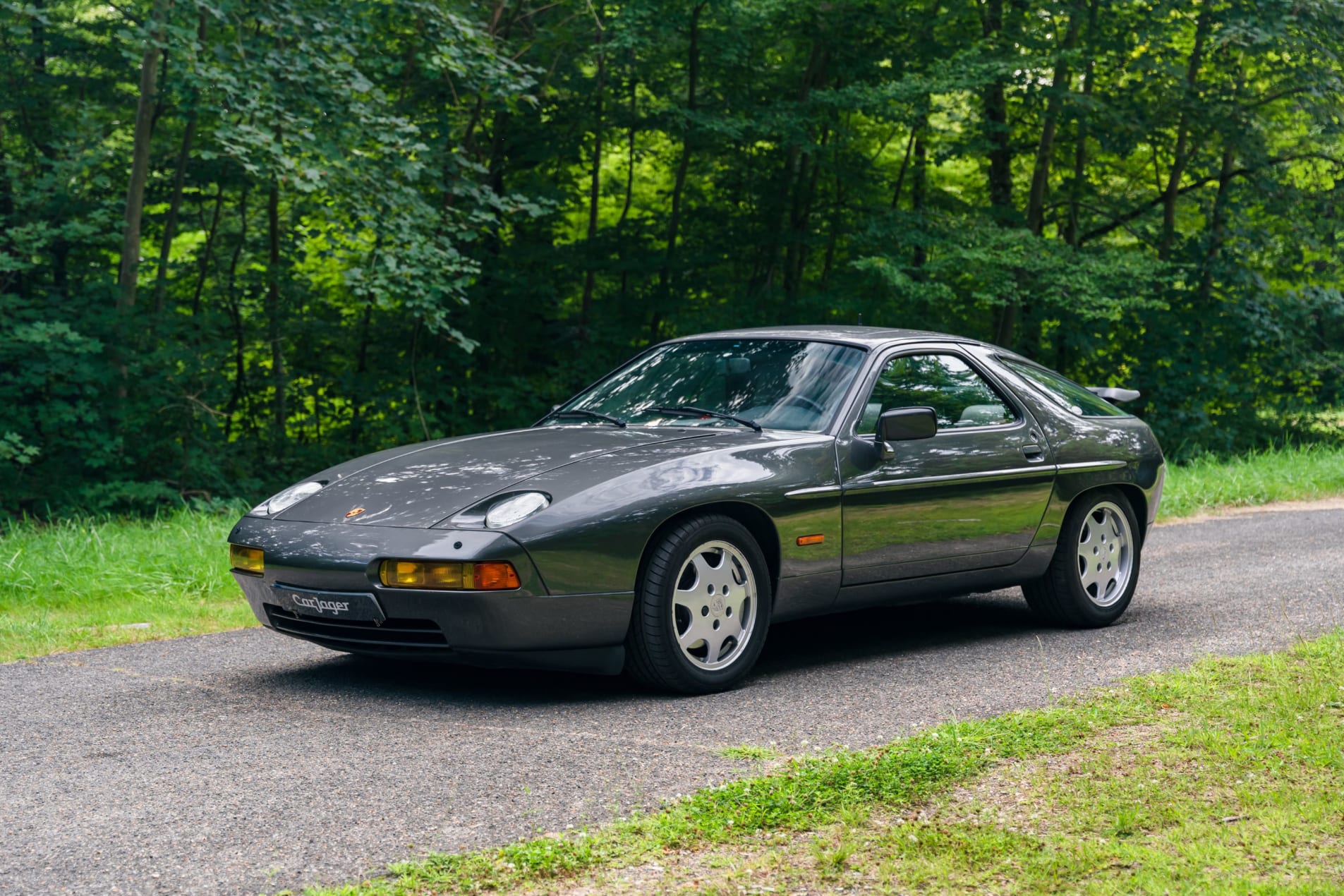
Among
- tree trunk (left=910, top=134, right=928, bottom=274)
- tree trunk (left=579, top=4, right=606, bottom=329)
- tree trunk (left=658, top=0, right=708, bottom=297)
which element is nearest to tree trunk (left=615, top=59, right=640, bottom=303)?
tree trunk (left=579, top=4, right=606, bottom=329)

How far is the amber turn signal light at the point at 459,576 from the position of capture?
4.78m

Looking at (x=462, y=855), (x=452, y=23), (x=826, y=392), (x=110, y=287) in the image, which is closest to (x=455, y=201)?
(x=452, y=23)

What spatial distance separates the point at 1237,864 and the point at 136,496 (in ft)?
40.8

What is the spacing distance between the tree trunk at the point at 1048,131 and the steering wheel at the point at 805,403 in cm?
1374

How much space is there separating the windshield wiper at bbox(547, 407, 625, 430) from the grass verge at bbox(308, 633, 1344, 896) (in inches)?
89.1

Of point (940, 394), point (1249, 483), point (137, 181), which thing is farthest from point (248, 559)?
point (1249, 483)

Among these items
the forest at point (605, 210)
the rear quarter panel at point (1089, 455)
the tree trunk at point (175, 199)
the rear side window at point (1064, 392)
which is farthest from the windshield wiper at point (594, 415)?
the tree trunk at point (175, 199)

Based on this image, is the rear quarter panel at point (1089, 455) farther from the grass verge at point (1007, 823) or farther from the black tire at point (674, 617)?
the grass verge at point (1007, 823)

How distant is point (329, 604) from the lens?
199 inches

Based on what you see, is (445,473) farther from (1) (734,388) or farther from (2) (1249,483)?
(2) (1249,483)

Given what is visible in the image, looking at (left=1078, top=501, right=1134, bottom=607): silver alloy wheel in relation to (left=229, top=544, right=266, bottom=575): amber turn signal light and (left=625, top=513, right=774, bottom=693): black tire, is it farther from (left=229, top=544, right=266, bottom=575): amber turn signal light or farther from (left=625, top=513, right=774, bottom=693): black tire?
(left=229, top=544, right=266, bottom=575): amber turn signal light

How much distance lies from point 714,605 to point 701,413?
1.08 metres

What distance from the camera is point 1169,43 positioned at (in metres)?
20.3

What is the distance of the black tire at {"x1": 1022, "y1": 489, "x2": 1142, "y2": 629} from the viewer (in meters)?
6.79
